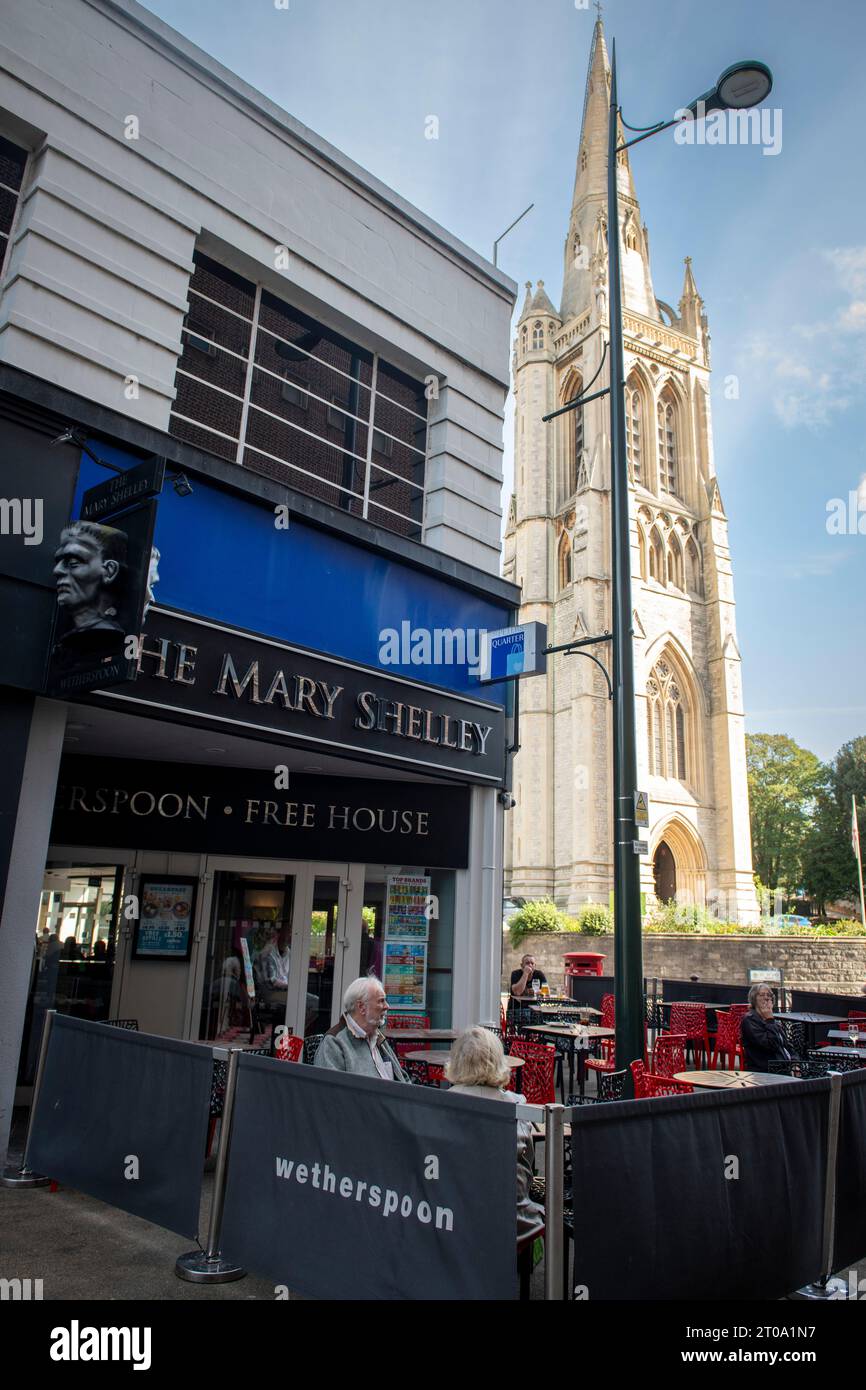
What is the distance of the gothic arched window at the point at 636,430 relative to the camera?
48.3 metres

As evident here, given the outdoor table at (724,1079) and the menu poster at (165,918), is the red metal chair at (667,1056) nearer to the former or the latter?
the outdoor table at (724,1079)

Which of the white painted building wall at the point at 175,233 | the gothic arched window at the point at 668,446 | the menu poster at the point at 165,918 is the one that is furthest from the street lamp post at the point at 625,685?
the gothic arched window at the point at 668,446

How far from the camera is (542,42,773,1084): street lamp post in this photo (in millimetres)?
8406

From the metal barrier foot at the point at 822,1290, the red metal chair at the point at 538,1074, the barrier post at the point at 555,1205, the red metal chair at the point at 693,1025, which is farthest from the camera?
the red metal chair at the point at 693,1025

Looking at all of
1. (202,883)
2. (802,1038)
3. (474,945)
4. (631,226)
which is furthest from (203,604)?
(631,226)

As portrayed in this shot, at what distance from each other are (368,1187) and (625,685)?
636cm

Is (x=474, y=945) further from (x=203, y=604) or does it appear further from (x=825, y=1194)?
(x=825, y=1194)

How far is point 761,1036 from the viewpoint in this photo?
8.37m

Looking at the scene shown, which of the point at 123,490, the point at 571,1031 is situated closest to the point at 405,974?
the point at 571,1031

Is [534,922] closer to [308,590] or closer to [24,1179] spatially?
[308,590]

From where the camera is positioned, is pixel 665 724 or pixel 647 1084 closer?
pixel 647 1084

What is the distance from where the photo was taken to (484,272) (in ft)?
42.0

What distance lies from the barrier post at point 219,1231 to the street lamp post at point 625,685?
4538mm

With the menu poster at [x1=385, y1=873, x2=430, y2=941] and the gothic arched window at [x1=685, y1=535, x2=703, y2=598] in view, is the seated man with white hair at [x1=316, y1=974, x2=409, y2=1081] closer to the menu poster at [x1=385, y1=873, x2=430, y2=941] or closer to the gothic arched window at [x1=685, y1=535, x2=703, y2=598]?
the menu poster at [x1=385, y1=873, x2=430, y2=941]
